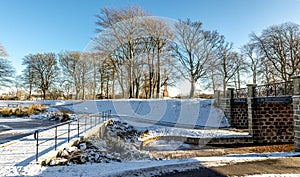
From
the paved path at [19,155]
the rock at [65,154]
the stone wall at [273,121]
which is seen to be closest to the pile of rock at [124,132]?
the paved path at [19,155]

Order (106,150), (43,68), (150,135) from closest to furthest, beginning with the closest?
(106,150) → (150,135) → (43,68)

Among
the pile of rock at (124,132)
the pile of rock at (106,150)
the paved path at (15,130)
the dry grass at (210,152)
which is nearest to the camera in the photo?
the pile of rock at (106,150)

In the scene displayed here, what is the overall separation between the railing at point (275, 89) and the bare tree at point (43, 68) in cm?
3206

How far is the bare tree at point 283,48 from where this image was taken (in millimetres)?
23250

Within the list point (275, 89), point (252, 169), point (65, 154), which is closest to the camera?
point (252, 169)

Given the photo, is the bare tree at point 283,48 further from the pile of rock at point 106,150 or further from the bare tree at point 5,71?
the bare tree at point 5,71

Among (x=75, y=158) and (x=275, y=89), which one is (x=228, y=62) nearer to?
(x=275, y=89)

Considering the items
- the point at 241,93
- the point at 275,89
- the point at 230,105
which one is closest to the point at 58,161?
the point at 275,89

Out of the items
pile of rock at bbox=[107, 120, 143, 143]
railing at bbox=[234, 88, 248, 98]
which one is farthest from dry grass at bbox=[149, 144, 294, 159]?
railing at bbox=[234, 88, 248, 98]

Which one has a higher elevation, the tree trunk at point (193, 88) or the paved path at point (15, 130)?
the tree trunk at point (193, 88)

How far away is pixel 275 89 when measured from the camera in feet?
38.3

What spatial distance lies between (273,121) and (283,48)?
1594cm

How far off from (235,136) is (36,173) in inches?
441

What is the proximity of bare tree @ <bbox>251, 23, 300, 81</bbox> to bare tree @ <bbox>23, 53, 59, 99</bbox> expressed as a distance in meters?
32.6
